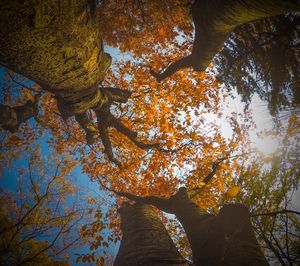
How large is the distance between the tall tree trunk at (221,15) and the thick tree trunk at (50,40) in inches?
54.9

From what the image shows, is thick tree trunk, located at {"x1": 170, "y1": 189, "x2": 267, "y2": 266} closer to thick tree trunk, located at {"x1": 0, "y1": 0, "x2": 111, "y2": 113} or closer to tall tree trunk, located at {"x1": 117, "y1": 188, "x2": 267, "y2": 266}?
tall tree trunk, located at {"x1": 117, "y1": 188, "x2": 267, "y2": 266}

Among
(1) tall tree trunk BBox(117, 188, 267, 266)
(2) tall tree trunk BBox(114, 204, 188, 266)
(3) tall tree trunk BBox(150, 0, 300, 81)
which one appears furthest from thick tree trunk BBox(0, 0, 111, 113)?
(2) tall tree trunk BBox(114, 204, 188, 266)

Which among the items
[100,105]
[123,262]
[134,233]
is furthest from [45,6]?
[134,233]

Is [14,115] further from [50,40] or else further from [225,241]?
[225,241]

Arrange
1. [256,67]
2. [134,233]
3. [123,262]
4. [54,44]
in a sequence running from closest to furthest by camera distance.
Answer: [54,44]
[123,262]
[134,233]
[256,67]

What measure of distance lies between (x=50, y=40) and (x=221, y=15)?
1.89 m

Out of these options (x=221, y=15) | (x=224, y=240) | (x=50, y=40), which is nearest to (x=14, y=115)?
(x=50, y=40)

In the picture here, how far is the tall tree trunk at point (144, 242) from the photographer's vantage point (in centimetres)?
373

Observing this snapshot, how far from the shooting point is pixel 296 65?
4680 millimetres

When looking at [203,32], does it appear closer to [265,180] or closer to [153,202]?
[153,202]

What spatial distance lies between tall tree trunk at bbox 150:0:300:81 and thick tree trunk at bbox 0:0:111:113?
1395 millimetres

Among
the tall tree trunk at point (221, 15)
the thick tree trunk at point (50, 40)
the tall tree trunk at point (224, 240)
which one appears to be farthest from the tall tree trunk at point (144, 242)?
the tall tree trunk at point (221, 15)

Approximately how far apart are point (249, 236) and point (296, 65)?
3.92m

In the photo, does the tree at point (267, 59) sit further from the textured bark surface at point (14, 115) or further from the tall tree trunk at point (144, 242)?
the textured bark surface at point (14, 115)
